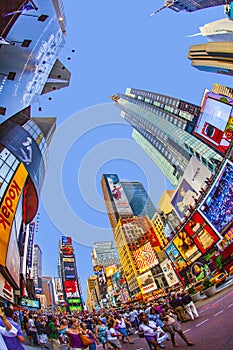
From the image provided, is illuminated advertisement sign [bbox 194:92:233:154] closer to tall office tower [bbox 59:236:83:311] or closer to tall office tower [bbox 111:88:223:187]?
tall office tower [bbox 111:88:223:187]

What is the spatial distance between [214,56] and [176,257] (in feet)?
217

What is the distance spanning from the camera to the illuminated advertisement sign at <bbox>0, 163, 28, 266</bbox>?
19.2m

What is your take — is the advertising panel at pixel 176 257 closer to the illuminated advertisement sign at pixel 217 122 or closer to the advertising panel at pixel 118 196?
the illuminated advertisement sign at pixel 217 122

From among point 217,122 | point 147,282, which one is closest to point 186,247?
point 217,122

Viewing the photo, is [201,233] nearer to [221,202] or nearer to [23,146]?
[221,202]

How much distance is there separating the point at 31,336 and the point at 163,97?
12571 cm

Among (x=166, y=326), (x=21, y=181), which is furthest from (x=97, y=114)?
(x=166, y=326)

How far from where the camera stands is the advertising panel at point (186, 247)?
5650 centimetres

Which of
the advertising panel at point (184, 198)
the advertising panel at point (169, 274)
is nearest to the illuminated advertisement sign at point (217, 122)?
the advertising panel at point (184, 198)

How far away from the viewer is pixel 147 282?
87.2 meters

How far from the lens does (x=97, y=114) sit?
21.3m

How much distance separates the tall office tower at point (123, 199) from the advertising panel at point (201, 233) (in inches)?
3214

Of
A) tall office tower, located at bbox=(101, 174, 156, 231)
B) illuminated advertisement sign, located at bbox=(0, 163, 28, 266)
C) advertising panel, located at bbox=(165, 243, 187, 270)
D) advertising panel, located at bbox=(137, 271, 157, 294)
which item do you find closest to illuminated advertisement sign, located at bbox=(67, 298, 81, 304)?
advertising panel, located at bbox=(137, 271, 157, 294)

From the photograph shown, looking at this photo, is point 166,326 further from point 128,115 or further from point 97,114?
point 128,115
